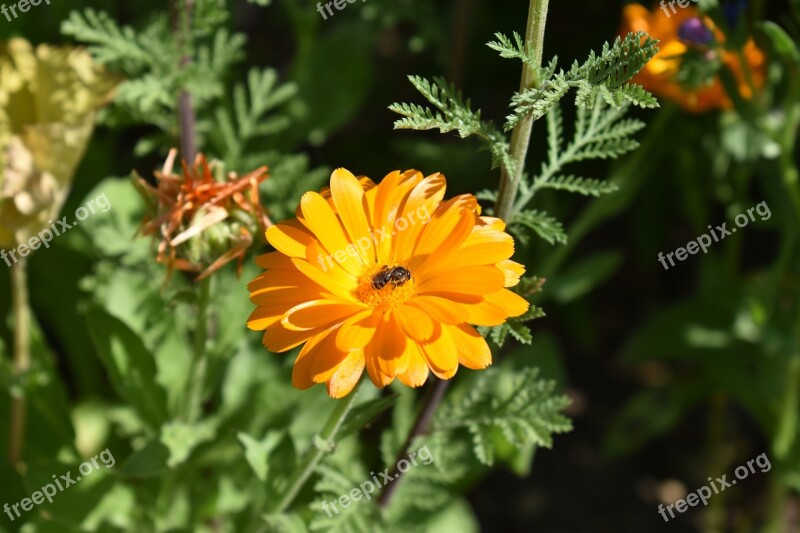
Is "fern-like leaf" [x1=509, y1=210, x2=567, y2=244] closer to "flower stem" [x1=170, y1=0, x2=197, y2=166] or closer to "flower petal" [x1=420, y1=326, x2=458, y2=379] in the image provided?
"flower petal" [x1=420, y1=326, x2=458, y2=379]

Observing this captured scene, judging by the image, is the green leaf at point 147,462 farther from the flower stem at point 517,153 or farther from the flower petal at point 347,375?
the flower petal at point 347,375

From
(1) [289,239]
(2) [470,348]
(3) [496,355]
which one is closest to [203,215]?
(1) [289,239]

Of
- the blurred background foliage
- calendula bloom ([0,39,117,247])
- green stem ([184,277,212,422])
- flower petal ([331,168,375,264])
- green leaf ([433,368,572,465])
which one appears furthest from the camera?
the blurred background foliage

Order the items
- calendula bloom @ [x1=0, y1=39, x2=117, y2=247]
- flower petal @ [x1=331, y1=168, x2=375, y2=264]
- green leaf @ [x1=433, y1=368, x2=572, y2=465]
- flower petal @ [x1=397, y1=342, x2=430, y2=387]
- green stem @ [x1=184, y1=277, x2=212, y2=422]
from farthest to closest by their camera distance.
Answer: calendula bloom @ [x1=0, y1=39, x2=117, y2=247]
green stem @ [x1=184, y1=277, x2=212, y2=422]
green leaf @ [x1=433, y1=368, x2=572, y2=465]
flower petal @ [x1=331, y1=168, x2=375, y2=264]
flower petal @ [x1=397, y1=342, x2=430, y2=387]

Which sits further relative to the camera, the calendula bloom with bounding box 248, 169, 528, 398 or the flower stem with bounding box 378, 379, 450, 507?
the flower stem with bounding box 378, 379, 450, 507

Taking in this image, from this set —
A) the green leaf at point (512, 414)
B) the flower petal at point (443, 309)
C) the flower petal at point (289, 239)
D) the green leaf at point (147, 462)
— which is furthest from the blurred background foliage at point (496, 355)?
the flower petal at point (443, 309)

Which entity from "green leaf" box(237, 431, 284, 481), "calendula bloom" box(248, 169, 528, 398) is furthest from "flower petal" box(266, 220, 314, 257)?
"green leaf" box(237, 431, 284, 481)

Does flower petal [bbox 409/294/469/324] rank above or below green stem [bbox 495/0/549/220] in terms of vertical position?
below

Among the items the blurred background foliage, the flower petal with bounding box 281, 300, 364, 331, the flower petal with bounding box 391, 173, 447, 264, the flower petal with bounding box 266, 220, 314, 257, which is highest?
the flower petal with bounding box 266, 220, 314, 257
